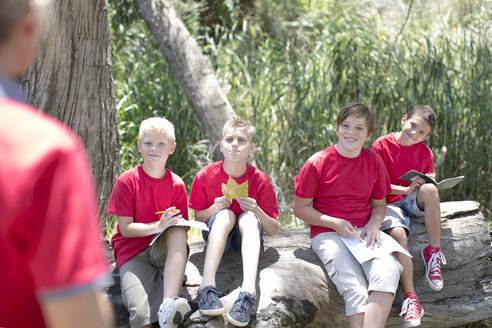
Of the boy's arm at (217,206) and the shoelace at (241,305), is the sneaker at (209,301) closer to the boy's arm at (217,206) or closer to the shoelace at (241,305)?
the shoelace at (241,305)

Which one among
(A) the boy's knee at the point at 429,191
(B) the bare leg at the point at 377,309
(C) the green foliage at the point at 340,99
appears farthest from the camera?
(C) the green foliage at the point at 340,99

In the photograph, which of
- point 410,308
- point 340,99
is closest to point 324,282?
point 410,308

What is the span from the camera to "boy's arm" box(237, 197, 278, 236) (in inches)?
129

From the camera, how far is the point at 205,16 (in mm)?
10141

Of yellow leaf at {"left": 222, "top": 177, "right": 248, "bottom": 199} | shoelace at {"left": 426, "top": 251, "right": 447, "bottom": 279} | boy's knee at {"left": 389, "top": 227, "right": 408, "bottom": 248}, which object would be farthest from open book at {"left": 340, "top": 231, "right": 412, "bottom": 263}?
yellow leaf at {"left": 222, "top": 177, "right": 248, "bottom": 199}

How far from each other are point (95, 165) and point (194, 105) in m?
1.85

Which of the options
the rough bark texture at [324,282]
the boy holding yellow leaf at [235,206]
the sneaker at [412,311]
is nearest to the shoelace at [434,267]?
the rough bark texture at [324,282]

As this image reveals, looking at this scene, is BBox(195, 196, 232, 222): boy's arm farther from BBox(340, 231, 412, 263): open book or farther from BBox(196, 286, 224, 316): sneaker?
BBox(340, 231, 412, 263): open book

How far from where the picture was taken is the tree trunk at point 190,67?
228 inches

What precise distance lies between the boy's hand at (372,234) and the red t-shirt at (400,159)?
1.93 ft

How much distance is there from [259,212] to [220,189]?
0.28 m

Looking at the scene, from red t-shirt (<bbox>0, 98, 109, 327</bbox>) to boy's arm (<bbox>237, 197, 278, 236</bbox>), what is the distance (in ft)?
7.75

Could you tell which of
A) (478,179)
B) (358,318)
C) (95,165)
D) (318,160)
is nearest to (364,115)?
(318,160)

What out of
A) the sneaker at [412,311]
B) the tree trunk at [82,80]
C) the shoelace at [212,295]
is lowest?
the sneaker at [412,311]
